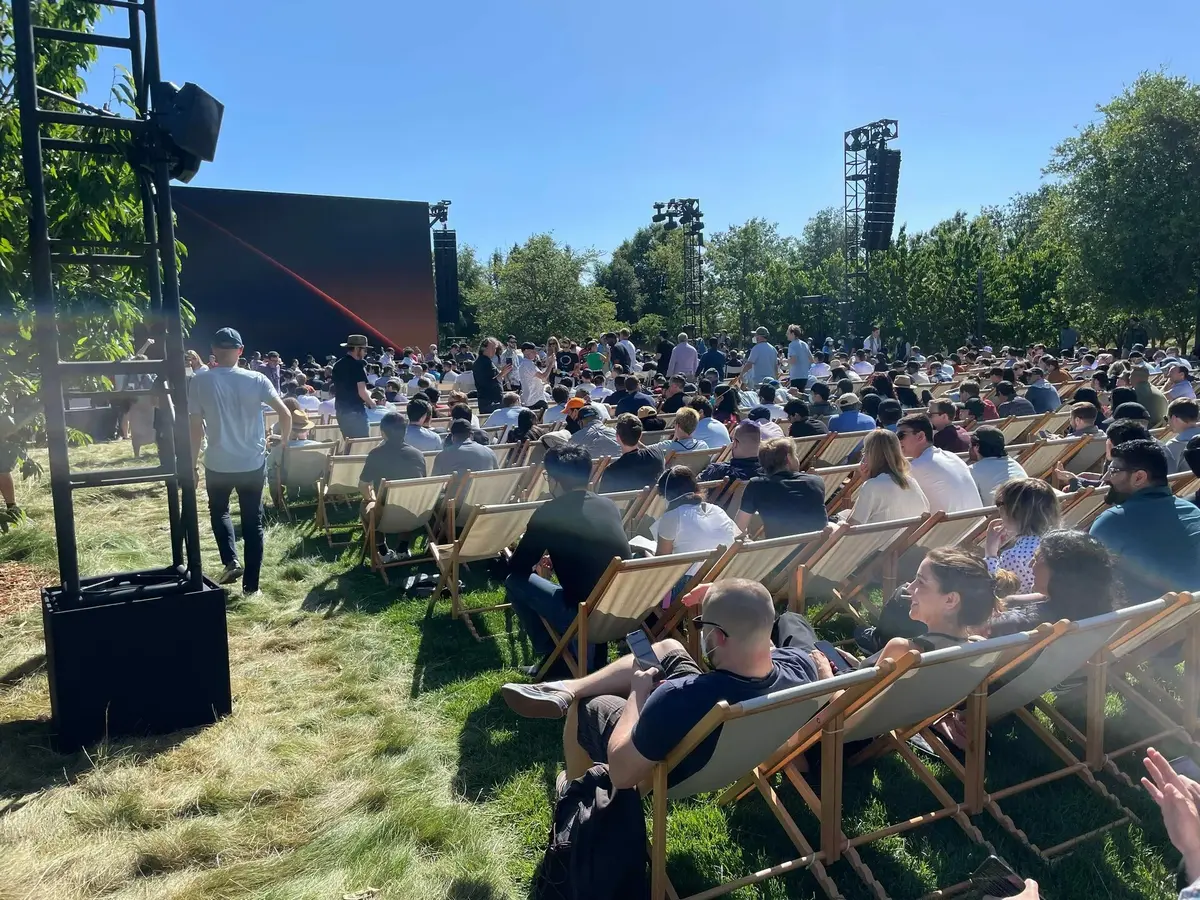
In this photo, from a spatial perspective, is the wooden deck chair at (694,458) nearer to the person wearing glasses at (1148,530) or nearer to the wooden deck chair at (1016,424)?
the wooden deck chair at (1016,424)

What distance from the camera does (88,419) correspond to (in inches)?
471

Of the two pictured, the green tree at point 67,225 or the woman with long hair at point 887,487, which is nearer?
the green tree at point 67,225

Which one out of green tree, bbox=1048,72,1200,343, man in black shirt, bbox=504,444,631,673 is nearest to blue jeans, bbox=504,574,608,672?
man in black shirt, bbox=504,444,631,673

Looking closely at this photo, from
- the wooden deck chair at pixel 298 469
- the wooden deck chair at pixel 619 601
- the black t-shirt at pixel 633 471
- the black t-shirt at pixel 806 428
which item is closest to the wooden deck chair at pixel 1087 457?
the black t-shirt at pixel 806 428

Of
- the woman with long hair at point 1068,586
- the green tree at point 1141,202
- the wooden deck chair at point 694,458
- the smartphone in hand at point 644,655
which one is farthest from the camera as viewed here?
the green tree at point 1141,202

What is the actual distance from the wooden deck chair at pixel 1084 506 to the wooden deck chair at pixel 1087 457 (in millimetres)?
2125

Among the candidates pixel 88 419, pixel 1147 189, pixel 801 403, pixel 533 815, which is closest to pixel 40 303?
pixel 533 815

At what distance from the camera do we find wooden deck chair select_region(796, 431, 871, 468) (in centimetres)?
682

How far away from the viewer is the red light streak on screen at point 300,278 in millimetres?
24266

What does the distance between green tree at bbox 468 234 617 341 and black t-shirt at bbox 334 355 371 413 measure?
24.6 metres

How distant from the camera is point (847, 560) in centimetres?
411

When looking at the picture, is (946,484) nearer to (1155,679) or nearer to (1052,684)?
(1155,679)

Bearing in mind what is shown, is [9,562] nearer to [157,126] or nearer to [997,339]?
[157,126]

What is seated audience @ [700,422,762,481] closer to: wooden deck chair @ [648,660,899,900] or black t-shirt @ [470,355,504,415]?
wooden deck chair @ [648,660,899,900]
